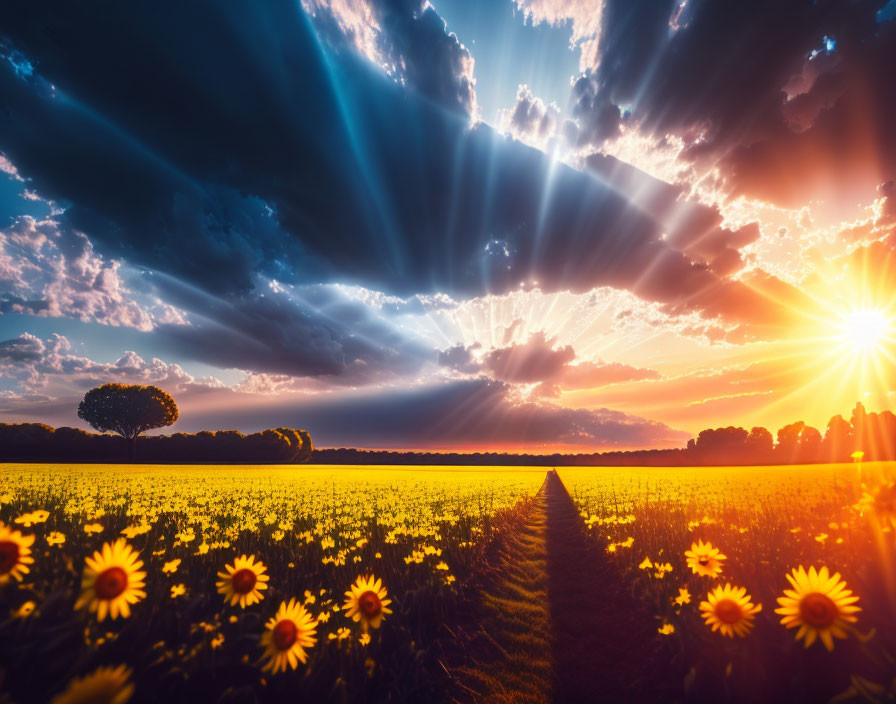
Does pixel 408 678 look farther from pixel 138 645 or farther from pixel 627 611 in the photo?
pixel 627 611

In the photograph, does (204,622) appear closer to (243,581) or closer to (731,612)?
(243,581)

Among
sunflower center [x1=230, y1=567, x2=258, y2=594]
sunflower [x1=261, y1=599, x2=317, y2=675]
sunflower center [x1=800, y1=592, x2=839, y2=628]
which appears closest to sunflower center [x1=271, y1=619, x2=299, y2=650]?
sunflower [x1=261, y1=599, x2=317, y2=675]

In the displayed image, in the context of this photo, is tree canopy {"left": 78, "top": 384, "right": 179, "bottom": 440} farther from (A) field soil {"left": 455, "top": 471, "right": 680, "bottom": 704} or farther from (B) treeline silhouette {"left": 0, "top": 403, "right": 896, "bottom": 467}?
(A) field soil {"left": 455, "top": 471, "right": 680, "bottom": 704}

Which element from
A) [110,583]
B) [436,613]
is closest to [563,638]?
[436,613]

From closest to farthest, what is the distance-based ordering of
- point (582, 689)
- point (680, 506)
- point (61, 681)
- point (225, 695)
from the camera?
point (61, 681), point (225, 695), point (582, 689), point (680, 506)

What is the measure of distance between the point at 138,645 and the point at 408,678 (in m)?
2.48

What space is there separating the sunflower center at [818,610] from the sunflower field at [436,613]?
12 mm

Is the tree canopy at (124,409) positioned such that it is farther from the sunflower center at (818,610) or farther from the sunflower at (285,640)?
the sunflower center at (818,610)

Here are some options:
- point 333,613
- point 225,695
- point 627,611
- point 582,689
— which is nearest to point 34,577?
point 225,695

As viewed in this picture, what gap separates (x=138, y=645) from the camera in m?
3.00

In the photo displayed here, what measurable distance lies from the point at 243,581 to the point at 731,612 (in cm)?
472

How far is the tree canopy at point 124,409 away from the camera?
78.4 m

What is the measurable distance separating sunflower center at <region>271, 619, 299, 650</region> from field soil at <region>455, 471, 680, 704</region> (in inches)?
103

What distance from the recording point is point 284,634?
3215 millimetres
